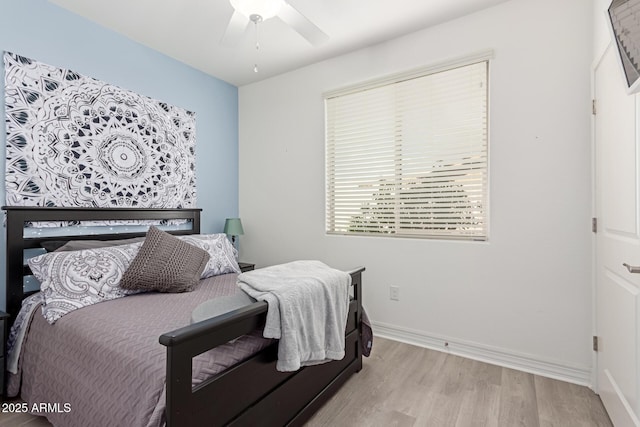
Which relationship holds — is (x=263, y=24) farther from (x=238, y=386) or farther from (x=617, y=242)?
(x=617, y=242)

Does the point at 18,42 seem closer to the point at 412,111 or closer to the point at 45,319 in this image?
the point at 45,319

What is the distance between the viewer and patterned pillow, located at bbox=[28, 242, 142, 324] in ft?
5.96

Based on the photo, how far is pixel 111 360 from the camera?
1.33m

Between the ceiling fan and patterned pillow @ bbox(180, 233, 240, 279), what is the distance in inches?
61.2

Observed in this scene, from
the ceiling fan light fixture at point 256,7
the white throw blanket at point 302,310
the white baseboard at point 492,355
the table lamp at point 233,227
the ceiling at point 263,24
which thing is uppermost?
the ceiling at point 263,24

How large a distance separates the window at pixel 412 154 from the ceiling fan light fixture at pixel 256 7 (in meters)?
1.25

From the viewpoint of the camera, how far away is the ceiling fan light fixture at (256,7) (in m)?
1.92

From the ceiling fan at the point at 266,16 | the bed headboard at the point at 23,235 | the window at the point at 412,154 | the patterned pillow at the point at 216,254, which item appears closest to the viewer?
the ceiling fan at the point at 266,16

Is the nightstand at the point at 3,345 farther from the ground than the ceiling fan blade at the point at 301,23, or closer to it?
closer to it

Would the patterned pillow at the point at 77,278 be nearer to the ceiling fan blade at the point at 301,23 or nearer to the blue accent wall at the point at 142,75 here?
the blue accent wall at the point at 142,75

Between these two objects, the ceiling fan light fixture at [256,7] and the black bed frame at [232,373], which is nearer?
the black bed frame at [232,373]

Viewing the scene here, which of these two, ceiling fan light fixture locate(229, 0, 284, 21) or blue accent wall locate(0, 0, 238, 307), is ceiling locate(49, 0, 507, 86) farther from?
ceiling fan light fixture locate(229, 0, 284, 21)

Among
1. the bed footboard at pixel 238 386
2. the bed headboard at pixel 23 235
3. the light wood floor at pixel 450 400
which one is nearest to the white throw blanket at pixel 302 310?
the bed footboard at pixel 238 386

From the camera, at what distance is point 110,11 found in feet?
8.05
